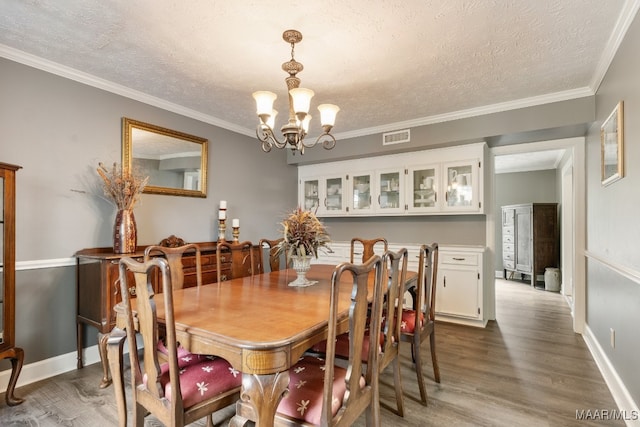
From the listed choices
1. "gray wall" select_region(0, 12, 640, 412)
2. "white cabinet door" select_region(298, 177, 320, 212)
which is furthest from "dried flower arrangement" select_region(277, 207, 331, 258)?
"white cabinet door" select_region(298, 177, 320, 212)

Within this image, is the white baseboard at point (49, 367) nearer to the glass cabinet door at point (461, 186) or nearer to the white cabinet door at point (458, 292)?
the white cabinet door at point (458, 292)

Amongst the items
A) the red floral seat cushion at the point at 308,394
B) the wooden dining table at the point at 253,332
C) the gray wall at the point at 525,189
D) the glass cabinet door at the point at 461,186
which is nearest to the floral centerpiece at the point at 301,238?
the wooden dining table at the point at 253,332

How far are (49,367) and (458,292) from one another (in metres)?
3.92

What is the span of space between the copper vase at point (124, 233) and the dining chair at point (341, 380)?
Result: 76.8 inches

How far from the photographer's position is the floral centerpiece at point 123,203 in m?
2.70

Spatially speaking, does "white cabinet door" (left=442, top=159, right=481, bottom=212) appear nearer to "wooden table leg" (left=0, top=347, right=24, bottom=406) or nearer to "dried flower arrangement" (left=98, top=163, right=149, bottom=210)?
"dried flower arrangement" (left=98, top=163, right=149, bottom=210)

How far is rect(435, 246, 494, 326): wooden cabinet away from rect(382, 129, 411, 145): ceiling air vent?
1.39 m

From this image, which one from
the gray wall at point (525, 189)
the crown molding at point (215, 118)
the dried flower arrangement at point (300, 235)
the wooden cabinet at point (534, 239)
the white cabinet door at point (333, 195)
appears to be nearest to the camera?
the dried flower arrangement at point (300, 235)

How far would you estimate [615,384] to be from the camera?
223 centimetres

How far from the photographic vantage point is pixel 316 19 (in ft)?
6.52

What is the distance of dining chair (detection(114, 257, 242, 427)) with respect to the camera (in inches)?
49.1

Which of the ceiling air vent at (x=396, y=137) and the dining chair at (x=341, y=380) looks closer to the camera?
the dining chair at (x=341, y=380)

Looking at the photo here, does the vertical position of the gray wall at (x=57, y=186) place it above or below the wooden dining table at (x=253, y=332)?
above

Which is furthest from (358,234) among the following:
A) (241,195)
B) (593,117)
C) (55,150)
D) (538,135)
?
(55,150)
